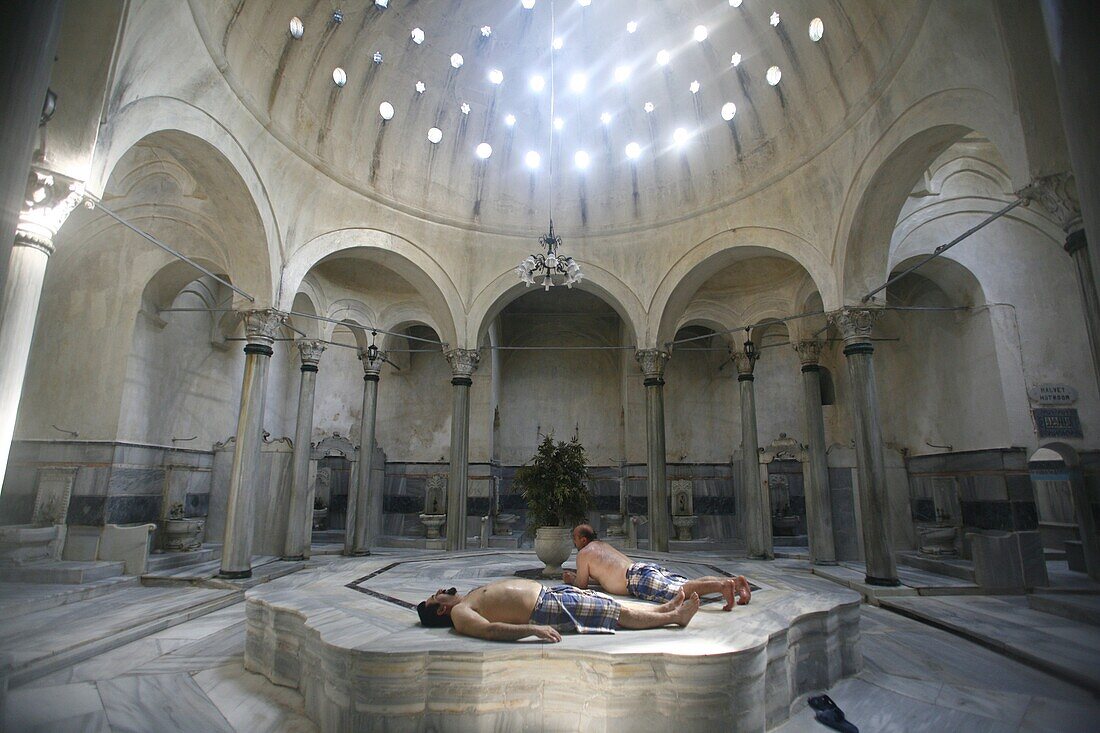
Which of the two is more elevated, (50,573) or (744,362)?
(744,362)

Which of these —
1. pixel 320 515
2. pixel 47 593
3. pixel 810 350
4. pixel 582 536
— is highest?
pixel 810 350

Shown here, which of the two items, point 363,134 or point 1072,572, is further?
point 363,134

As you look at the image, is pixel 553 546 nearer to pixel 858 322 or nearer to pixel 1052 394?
pixel 858 322

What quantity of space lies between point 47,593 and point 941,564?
12878 mm

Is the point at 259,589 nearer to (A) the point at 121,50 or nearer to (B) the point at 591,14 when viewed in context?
(A) the point at 121,50

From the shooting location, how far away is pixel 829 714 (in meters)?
3.94

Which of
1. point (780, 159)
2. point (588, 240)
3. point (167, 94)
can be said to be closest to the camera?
point (167, 94)

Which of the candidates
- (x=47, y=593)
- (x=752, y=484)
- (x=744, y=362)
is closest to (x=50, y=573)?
(x=47, y=593)

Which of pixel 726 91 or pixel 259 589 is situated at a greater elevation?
pixel 726 91

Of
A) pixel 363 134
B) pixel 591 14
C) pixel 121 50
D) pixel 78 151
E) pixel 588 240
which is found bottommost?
pixel 78 151

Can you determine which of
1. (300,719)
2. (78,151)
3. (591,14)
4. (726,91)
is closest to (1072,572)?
(726,91)

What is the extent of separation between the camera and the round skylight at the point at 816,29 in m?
8.65

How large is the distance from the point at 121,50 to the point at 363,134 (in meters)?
5.04

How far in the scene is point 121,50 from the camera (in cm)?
589
